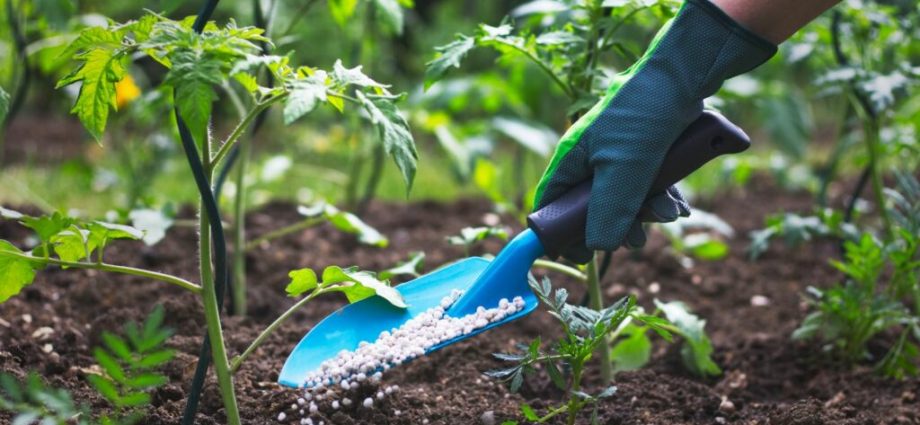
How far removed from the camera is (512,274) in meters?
1.75

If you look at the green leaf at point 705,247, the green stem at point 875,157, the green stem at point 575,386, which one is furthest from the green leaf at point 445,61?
the green leaf at point 705,247

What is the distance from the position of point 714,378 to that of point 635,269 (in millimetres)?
Result: 759

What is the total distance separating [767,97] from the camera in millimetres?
4129

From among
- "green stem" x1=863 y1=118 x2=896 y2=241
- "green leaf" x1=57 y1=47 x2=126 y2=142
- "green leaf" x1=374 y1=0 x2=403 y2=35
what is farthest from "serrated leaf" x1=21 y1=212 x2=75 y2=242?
"green stem" x1=863 y1=118 x2=896 y2=241

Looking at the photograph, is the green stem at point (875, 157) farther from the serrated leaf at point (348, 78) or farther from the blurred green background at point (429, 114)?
the serrated leaf at point (348, 78)

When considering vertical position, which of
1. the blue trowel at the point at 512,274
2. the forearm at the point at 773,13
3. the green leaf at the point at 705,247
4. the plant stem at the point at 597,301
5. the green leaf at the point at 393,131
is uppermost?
the forearm at the point at 773,13

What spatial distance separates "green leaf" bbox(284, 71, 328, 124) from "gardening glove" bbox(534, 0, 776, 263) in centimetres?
52

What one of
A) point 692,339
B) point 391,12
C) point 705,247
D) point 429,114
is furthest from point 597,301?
point 429,114

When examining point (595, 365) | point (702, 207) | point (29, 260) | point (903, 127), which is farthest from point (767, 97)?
point (29, 260)

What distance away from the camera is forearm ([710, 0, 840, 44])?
159 cm

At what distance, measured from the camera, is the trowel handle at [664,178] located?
5.53 feet

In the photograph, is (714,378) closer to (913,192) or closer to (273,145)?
(913,192)

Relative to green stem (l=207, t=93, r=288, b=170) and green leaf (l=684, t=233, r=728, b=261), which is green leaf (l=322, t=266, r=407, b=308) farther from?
green leaf (l=684, t=233, r=728, b=261)

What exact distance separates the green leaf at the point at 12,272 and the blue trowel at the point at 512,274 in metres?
0.47
